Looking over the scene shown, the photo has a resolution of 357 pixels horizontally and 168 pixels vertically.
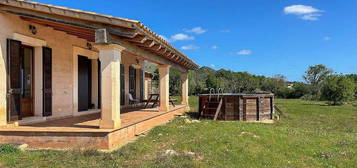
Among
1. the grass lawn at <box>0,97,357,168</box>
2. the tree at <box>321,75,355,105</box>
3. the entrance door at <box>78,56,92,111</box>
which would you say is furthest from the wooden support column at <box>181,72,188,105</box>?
the tree at <box>321,75,355,105</box>

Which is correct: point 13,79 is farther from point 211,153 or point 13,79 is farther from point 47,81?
point 211,153

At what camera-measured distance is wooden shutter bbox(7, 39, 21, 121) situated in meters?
5.93

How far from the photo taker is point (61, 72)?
779 cm

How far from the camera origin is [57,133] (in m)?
5.44

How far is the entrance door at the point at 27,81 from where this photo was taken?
22.1 ft

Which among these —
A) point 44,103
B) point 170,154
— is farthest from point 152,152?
point 44,103

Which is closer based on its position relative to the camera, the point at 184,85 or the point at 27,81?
the point at 27,81

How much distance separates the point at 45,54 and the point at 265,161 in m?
5.85

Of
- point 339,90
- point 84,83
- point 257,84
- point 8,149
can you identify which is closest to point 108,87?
point 8,149

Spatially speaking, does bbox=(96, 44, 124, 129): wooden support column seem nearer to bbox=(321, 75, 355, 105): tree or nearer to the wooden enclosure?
the wooden enclosure

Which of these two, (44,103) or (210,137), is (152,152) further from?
(44,103)

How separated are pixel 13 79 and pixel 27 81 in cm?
85

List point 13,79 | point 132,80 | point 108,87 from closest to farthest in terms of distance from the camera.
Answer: point 108,87
point 13,79
point 132,80

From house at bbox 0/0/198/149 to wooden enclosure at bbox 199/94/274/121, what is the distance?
2.59 m
